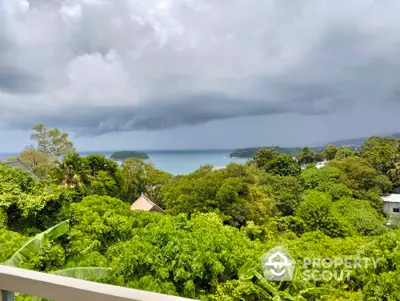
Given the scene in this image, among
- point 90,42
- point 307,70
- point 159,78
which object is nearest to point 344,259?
point 90,42

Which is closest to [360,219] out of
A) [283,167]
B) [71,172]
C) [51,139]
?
[283,167]

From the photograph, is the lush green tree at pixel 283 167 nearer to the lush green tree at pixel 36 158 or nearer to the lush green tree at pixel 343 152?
the lush green tree at pixel 343 152

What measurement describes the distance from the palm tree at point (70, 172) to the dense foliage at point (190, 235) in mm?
38

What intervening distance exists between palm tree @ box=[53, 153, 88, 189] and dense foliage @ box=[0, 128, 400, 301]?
0.04 m

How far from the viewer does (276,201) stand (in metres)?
12.6

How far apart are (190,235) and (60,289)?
3.11 metres

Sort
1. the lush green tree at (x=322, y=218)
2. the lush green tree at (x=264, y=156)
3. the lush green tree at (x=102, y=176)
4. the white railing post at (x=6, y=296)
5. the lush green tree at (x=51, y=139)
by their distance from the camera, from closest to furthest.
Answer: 1. the white railing post at (x=6, y=296)
2. the lush green tree at (x=322, y=218)
3. the lush green tree at (x=102, y=176)
4. the lush green tree at (x=51, y=139)
5. the lush green tree at (x=264, y=156)

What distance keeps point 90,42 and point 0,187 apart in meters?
3.77

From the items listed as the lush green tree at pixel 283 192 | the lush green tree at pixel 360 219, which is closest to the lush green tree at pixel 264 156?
the lush green tree at pixel 283 192

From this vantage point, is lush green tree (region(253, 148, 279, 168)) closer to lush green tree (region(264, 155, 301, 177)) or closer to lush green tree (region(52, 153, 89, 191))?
lush green tree (region(264, 155, 301, 177))

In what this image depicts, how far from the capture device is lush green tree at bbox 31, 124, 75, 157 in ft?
45.8

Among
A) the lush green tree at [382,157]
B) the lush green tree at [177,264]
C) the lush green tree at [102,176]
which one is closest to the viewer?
the lush green tree at [177,264]

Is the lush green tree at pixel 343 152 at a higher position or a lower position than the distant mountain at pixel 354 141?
lower

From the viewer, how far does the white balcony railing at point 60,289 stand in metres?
0.57
